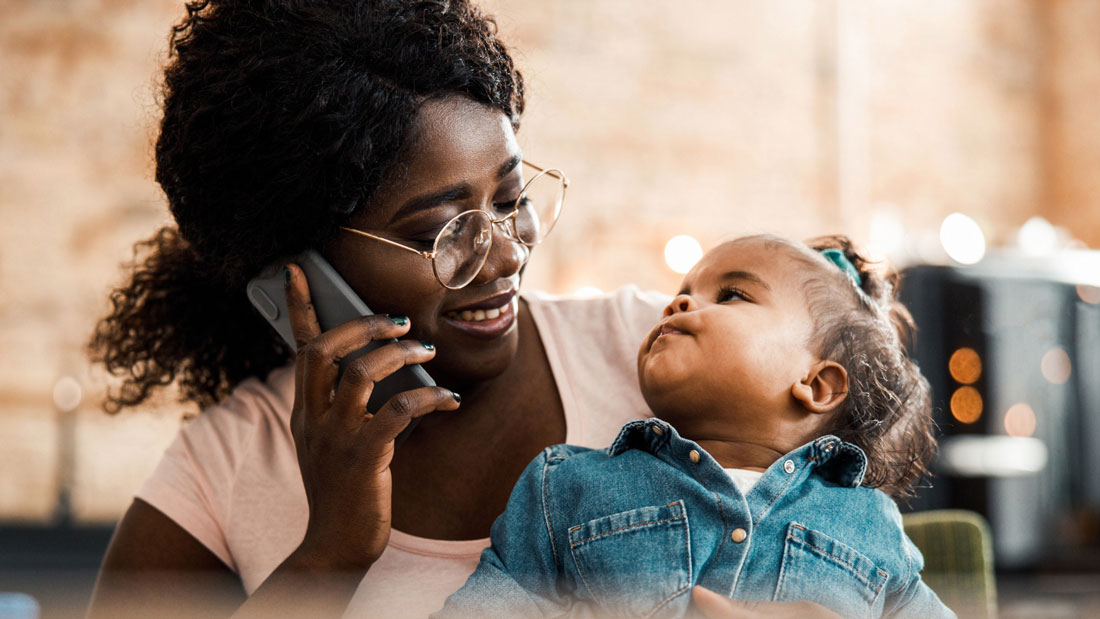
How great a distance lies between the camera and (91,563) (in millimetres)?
3820

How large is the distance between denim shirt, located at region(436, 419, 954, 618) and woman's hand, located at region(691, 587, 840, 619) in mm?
58

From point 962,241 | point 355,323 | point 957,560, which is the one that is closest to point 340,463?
point 355,323

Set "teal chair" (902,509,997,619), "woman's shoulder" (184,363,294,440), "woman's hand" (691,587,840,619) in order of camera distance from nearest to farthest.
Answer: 1. "woman's hand" (691,587,840,619)
2. "woman's shoulder" (184,363,294,440)
3. "teal chair" (902,509,997,619)

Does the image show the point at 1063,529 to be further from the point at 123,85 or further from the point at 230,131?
the point at 123,85

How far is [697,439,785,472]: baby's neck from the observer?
1.21 metres

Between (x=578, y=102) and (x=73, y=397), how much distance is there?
9.50ft

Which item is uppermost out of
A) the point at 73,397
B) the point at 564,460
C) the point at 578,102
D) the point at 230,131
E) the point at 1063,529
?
the point at 578,102

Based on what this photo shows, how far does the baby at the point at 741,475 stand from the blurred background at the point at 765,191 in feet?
8.57

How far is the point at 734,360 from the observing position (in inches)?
47.1

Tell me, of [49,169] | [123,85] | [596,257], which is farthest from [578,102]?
[49,169]

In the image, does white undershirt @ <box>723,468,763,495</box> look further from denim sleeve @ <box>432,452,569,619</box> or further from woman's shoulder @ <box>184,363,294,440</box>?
woman's shoulder @ <box>184,363,294,440</box>

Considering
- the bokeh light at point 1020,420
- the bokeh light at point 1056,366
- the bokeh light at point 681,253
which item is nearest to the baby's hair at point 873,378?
the bokeh light at point 681,253

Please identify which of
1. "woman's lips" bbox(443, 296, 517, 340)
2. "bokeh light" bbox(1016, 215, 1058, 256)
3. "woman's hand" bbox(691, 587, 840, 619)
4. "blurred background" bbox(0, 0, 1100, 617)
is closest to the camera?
"woman's hand" bbox(691, 587, 840, 619)

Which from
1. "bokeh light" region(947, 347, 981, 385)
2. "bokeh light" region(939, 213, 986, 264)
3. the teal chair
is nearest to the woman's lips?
the teal chair
